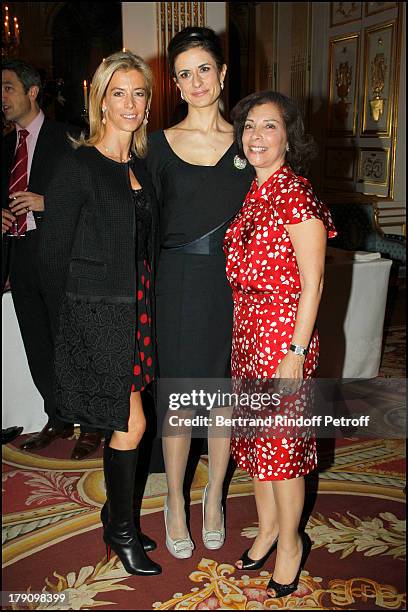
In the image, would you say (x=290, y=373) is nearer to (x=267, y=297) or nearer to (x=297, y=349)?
(x=297, y=349)

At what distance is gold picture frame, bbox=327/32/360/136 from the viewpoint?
751cm

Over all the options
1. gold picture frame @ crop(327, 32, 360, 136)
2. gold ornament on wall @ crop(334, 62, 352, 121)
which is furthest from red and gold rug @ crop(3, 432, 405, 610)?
gold ornament on wall @ crop(334, 62, 352, 121)

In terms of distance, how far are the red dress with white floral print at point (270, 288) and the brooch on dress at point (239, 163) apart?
157 mm

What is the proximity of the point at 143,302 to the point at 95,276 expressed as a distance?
Answer: 202mm

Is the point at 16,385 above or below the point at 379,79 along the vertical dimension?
below

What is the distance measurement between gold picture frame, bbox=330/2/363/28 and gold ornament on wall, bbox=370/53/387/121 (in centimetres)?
58

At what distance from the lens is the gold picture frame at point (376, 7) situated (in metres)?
6.81

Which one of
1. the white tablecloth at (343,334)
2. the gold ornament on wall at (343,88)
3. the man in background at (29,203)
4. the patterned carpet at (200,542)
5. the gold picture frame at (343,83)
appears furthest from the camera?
the gold ornament on wall at (343,88)

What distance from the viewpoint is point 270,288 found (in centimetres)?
206

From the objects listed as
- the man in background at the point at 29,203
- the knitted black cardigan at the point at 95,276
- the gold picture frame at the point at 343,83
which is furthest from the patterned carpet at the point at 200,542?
the gold picture frame at the point at 343,83

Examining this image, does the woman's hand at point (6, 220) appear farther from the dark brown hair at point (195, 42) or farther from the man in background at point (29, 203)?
the dark brown hair at point (195, 42)

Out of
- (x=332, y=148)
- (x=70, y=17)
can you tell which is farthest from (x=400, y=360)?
(x=70, y=17)

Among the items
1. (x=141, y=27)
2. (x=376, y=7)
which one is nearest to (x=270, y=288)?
(x=141, y=27)

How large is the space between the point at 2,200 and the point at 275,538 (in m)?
1.83
